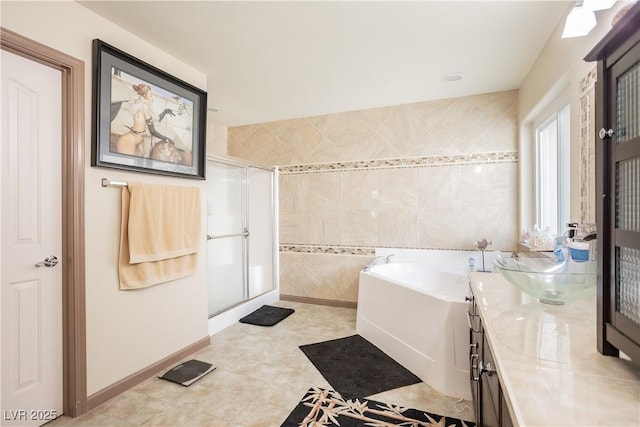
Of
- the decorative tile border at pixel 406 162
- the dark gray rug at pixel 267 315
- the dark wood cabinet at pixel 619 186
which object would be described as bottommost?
the dark gray rug at pixel 267 315

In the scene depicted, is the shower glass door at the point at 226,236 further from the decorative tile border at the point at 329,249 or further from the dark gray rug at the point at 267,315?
the decorative tile border at the point at 329,249

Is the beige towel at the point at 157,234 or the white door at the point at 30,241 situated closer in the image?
the white door at the point at 30,241

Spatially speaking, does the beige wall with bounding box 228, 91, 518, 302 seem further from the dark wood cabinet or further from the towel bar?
the dark wood cabinet

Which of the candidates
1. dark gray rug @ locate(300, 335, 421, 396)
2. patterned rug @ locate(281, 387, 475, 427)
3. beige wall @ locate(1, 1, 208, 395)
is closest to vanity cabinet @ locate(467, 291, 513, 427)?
patterned rug @ locate(281, 387, 475, 427)

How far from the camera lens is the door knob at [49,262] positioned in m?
1.75

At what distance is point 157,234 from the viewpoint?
227 cm

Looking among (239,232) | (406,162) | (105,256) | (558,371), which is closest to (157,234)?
(105,256)

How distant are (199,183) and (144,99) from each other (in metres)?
0.77

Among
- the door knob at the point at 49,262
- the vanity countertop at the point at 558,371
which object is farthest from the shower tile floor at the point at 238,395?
the vanity countertop at the point at 558,371

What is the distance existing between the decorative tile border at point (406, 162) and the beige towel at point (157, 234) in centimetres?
166

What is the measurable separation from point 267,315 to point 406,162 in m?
2.28

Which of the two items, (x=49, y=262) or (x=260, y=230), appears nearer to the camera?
(x=49, y=262)

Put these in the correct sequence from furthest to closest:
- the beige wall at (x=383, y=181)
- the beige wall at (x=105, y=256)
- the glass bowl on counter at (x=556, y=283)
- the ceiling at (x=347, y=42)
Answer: the beige wall at (x=383, y=181) → the ceiling at (x=347, y=42) → the beige wall at (x=105, y=256) → the glass bowl on counter at (x=556, y=283)

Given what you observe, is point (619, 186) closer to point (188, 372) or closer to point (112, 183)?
point (112, 183)
